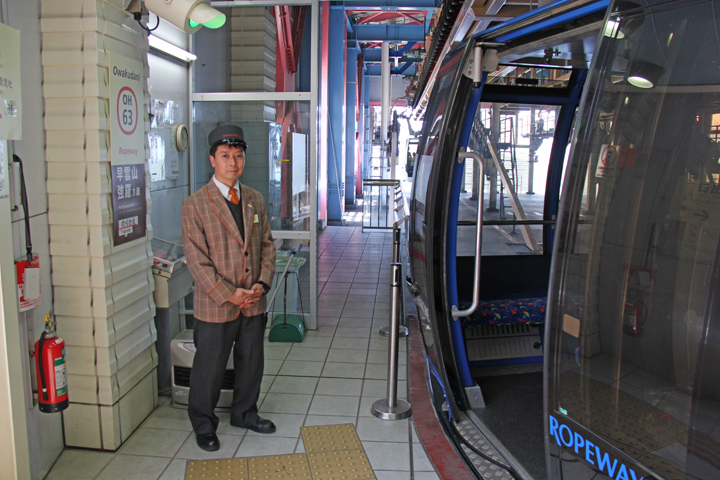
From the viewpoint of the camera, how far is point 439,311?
3.36 metres

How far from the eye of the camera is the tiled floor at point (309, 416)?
2922 millimetres

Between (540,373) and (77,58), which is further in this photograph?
(540,373)

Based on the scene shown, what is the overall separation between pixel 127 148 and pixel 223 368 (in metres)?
1.33

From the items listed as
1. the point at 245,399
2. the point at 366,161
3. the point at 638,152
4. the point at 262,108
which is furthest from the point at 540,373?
the point at 366,161

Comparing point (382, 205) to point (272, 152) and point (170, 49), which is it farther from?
point (170, 49)

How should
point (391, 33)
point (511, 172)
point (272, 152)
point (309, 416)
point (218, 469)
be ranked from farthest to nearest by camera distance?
point (391, 33)
point (272, 152)
point (511, 172)
point (309, 416)
point (218, 469)

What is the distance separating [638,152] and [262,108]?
384 centimetres

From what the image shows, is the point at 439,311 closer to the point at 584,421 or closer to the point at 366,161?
the point at 584,421

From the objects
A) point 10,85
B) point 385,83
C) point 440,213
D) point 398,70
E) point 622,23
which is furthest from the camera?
point 398,70

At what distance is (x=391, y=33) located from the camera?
1625 cm

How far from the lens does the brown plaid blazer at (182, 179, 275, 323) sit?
120 inches

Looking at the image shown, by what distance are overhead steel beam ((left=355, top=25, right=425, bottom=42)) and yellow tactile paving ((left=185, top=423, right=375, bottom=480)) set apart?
14.4 m

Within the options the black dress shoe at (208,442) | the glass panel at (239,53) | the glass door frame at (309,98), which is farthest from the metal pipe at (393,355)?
the glass panel at (239,53)

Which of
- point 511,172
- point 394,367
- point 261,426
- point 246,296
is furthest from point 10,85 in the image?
point 511,172
